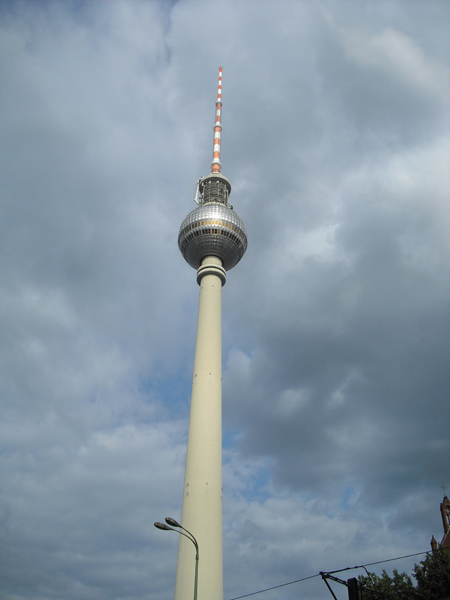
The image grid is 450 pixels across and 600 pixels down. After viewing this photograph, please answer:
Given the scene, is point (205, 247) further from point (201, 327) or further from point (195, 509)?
point (195, 509)

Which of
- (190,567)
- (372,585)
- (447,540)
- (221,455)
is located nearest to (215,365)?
(221,455)

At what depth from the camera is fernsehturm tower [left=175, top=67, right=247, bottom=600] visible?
60188mm

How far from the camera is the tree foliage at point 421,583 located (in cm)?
5841

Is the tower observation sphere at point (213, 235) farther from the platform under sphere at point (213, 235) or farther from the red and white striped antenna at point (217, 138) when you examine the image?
the red and white striped antenna at point (217, 138)

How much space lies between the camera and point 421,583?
60438 mm

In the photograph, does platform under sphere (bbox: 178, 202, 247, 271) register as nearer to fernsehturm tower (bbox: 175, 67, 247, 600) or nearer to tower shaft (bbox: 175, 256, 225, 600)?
fernsehturm tower (bbox: 175, 67, 247, 600)

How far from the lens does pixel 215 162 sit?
105125mm

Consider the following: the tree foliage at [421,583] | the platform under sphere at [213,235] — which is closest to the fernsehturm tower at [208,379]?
the platform under sphere at [213,235]

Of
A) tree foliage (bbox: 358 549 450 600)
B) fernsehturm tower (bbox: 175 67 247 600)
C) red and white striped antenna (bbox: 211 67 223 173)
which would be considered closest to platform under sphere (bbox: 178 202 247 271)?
fernsehturm tower (bbox: 175 67 247 600)

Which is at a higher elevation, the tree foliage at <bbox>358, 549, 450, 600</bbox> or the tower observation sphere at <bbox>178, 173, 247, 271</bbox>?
the tower observation sphere at <bbox>178, 173, 247, 271</bbox>

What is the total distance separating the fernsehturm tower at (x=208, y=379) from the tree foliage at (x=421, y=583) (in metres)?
18.6

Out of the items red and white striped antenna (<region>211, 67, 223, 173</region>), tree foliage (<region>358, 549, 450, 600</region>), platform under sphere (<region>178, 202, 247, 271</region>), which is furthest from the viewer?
red and white striped antenna (<region>211, 67, 223, 173</region>)

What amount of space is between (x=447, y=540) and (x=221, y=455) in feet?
174

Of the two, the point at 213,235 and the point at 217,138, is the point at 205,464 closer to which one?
the point at 213,235
